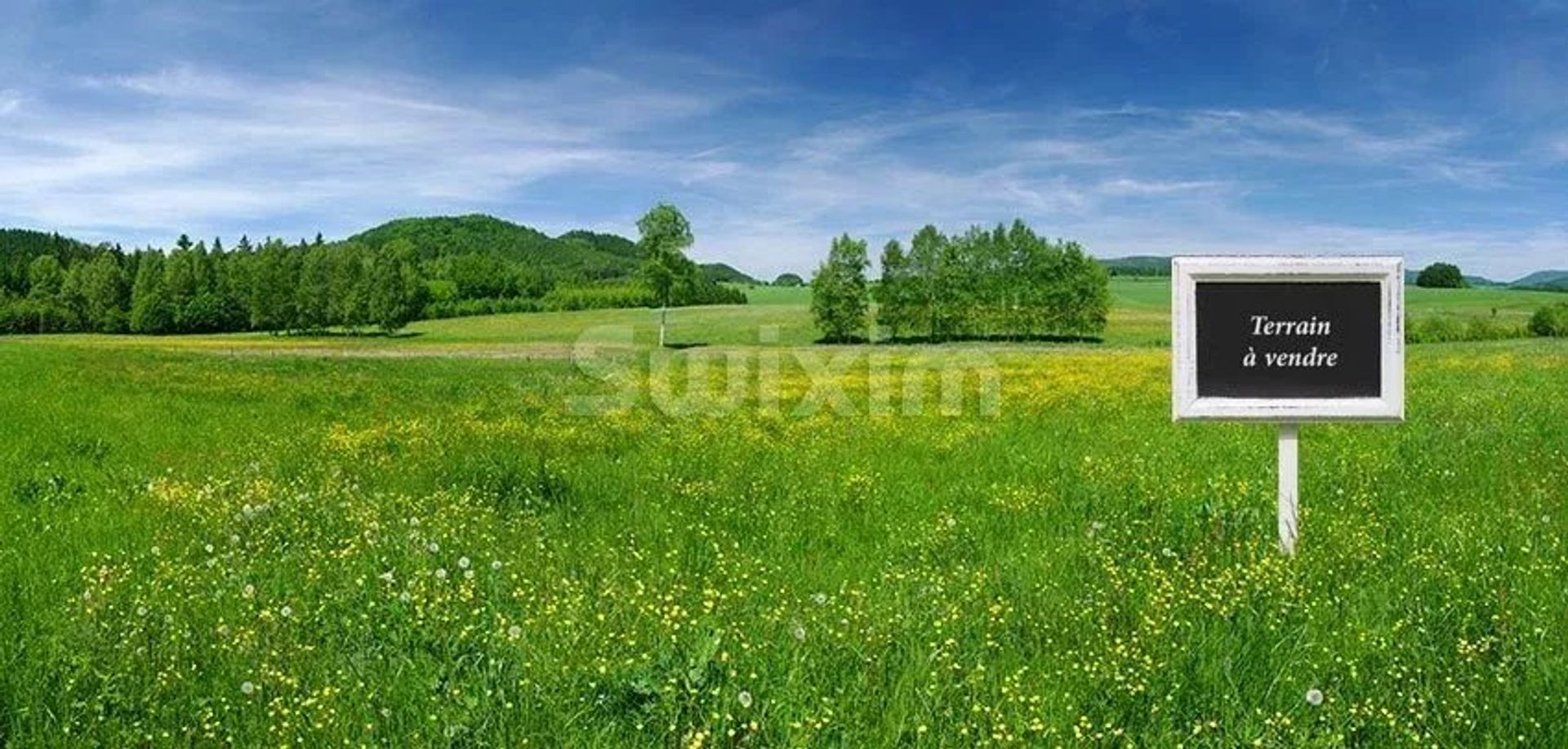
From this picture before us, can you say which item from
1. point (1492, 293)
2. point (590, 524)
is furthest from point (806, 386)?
point (1492, 293)

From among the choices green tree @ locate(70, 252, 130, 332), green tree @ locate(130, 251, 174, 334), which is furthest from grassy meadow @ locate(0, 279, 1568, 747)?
green tree @ locate(70, 252, 130, 332)

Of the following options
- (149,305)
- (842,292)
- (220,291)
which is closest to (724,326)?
(842,292)

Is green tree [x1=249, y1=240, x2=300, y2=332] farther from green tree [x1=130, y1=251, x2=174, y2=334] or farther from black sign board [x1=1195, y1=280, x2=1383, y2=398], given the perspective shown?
black sign board [x1=1195, y1=280, x2=1383, y2=398]

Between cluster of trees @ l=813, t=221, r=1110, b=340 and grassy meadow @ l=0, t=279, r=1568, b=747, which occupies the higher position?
cluster of trees @ l=813, t=221, r=1110, b=340

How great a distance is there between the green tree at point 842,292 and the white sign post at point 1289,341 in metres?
86.9

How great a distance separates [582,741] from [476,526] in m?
4.86

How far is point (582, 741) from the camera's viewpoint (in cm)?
496

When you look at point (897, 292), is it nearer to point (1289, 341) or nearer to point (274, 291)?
point (274, 291)

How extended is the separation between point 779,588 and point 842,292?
88.4 m

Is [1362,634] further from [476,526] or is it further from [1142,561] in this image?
[476,526]

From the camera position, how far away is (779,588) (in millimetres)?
7715

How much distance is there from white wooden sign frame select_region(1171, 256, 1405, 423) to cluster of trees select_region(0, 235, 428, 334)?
360 ft

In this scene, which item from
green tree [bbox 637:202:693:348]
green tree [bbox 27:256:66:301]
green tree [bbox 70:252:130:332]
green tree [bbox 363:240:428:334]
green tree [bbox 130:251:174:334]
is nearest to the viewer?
green tree [bbox 637:202:693:348]

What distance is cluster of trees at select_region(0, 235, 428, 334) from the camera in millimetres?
110500
